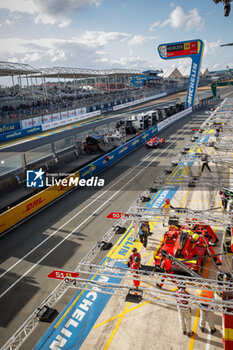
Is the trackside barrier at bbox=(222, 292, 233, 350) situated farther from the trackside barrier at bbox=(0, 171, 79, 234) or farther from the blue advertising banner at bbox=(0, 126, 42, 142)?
the blue advertising banner at bbox=(0, 126, 42, 142)

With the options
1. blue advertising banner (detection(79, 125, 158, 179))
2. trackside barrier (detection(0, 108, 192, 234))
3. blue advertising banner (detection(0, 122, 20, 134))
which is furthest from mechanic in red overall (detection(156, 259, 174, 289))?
blue advertising banner (detection(0, 122, 20, 134))

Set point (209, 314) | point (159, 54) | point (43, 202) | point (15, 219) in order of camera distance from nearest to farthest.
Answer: point (209, 314) → point (15, 219) → point (43, 202) → point (159, 54)

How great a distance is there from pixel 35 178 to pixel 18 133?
19211 millimetres

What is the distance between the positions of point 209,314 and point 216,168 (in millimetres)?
15568

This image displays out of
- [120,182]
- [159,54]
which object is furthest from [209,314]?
[159,54]

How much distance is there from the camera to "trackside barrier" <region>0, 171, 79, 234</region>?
15.0m

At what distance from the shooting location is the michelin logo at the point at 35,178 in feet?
63.3

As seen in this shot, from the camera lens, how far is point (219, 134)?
1997 centimetres

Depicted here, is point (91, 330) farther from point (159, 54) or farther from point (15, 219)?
point (159, 54)

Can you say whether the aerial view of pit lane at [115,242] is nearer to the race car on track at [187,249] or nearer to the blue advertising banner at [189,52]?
the race car on track at [187,249]

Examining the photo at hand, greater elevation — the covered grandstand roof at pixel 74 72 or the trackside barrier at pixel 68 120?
the covered grandstand roof at pixel 74 72

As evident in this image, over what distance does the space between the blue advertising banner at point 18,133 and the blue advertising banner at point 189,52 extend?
89.0ft

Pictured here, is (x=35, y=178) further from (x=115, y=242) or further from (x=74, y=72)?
(x=74, y=72)

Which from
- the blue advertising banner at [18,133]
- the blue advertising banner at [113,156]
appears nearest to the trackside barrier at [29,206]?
the blue advertising banner at [113,156]
